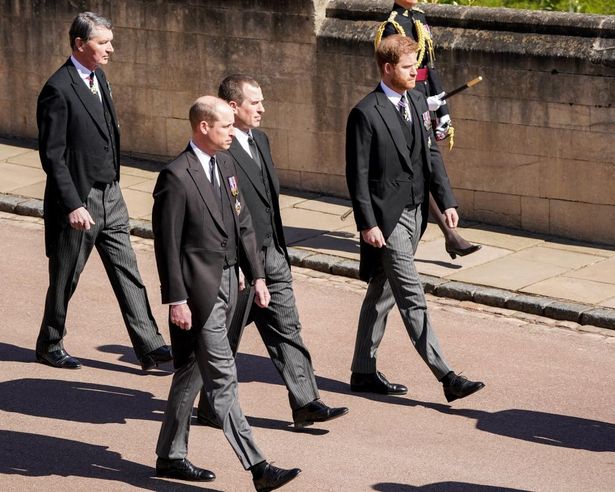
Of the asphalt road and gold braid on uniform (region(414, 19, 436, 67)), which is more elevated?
gold braid on uniform (region(414, 19, 436, 67))

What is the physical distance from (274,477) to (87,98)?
3108 mm

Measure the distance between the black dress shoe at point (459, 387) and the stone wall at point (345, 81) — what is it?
3.84m

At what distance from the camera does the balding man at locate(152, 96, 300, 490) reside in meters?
7.35

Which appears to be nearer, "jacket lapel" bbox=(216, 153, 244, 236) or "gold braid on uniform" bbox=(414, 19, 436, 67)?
"jacket lapel" bbox=(216, 153, 244, 236)

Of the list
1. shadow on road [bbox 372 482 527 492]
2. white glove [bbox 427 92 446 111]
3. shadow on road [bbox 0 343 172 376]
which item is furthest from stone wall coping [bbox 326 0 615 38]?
shadow on road [bbox 372 482 527 492]

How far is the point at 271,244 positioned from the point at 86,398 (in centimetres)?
152

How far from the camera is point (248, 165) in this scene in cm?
809

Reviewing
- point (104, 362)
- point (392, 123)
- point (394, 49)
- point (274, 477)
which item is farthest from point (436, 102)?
point (274, 477)

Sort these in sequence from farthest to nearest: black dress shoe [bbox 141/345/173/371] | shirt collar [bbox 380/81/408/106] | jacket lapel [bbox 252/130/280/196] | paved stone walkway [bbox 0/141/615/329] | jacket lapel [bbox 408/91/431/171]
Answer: paved stone walkway [bbox 0/141/615/329] < black dress shoe [bbox 141/345/173/371] < jacket lapel [bbox 408/91/431/171] < shirt collar [bbox 380/81/408/106] < jacket lapel [bbox 252/130/280/196]

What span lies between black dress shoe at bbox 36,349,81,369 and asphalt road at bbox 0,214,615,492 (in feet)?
0.20

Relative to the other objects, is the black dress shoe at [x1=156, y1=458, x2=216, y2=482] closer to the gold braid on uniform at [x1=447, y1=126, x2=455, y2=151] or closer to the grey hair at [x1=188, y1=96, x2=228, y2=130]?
the grey hair at [x1=188, y1=96, x2=228, y2=130]

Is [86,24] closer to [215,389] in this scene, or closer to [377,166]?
[377,166]

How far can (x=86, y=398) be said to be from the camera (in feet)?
29.3

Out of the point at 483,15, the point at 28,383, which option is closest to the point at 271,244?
the point at 28,383
